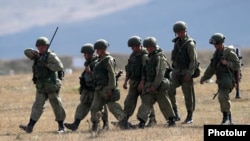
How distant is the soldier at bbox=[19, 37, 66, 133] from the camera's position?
1680cm

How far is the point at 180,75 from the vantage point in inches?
693

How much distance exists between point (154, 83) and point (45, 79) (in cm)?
252

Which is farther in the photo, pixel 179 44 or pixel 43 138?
pixel 179 44

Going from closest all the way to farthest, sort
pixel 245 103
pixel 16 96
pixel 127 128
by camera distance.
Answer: pixel 127 128 < pixel 245 103 < pixel 16 96

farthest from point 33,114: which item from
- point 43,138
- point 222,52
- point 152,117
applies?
point 222,52

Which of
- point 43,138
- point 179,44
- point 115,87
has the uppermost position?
point 179,44

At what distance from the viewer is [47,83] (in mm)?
16875

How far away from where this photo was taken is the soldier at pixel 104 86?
16516 millimetres

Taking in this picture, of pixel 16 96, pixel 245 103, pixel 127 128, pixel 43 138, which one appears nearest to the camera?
pixel 43 138

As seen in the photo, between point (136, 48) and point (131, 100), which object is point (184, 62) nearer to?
point (136, 48)

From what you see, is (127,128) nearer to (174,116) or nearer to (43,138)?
(174,116)

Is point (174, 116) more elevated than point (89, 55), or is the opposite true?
point (89, 55)

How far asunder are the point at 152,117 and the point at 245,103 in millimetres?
6571

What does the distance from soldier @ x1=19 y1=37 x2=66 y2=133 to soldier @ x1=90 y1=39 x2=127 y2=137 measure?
0.84 meters
